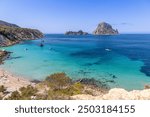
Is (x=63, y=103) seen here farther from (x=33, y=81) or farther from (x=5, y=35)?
(x=5, y=35)

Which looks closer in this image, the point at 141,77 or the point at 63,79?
the point at 63,79

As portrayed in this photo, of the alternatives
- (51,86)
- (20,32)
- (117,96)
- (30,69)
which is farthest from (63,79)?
(20,32)

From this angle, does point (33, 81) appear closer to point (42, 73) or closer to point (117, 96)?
point (42, 73)

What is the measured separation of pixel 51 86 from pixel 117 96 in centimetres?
1463

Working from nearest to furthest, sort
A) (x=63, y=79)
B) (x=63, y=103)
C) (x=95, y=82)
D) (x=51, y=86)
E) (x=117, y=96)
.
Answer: (x=63, y=103), (x=117, y=96), (x=51, y=86), (x=63, y=79), (x=95, y=82)

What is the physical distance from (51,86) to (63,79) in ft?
7.82

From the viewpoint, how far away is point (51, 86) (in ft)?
87.8

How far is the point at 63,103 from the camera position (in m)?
7.43

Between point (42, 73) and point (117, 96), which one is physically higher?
point (117, 96)

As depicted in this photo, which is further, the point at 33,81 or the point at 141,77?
the point at 141,77

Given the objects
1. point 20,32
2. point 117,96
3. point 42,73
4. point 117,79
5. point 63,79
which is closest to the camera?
point 117,96

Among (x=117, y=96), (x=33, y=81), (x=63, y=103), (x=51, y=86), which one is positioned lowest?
(x=33, y=81)

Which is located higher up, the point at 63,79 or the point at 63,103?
the point at 63,103

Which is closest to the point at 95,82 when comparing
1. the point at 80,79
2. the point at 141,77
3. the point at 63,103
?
the point at 80,79
